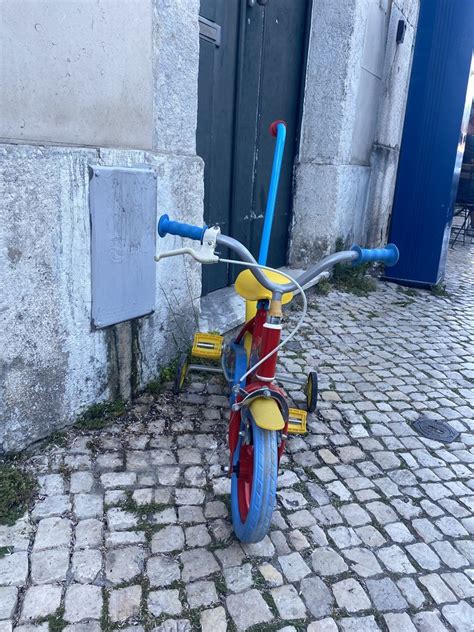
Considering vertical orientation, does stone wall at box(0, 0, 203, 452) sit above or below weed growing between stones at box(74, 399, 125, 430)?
above

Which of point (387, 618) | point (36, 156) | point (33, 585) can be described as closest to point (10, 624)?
point (33, 585)

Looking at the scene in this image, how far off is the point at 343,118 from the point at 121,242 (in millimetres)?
3855

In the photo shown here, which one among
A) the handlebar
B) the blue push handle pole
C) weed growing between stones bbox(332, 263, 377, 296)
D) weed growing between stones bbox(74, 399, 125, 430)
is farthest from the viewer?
weed growing between stones bbox(332, 263, 377, 296)

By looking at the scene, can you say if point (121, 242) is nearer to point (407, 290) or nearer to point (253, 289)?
point (253, 289)

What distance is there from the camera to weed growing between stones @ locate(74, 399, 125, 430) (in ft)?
9.77

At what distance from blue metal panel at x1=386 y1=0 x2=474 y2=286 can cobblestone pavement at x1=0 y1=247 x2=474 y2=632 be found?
3338 millimetres

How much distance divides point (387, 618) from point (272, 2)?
16.4 ft

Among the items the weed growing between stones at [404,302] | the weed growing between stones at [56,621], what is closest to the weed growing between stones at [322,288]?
the weed growing between stones at [404,302]

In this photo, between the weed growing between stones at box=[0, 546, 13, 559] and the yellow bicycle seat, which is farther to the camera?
the yellow bicycle seat

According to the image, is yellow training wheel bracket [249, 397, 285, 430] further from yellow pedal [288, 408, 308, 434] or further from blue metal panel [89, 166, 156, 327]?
blue metal panel [89, 166, 156, 327]

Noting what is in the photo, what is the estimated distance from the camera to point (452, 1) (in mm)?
6004

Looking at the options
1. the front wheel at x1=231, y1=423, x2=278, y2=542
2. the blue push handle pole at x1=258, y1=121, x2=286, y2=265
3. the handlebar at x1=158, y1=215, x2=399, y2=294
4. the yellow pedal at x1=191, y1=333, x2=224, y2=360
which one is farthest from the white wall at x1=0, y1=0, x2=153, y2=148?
the front wheel at x1=231, y1=423, x2=278, y2=542

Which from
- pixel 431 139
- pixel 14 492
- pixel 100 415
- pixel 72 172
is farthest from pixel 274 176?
pixel 431 139

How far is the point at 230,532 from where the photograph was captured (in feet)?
7.74
